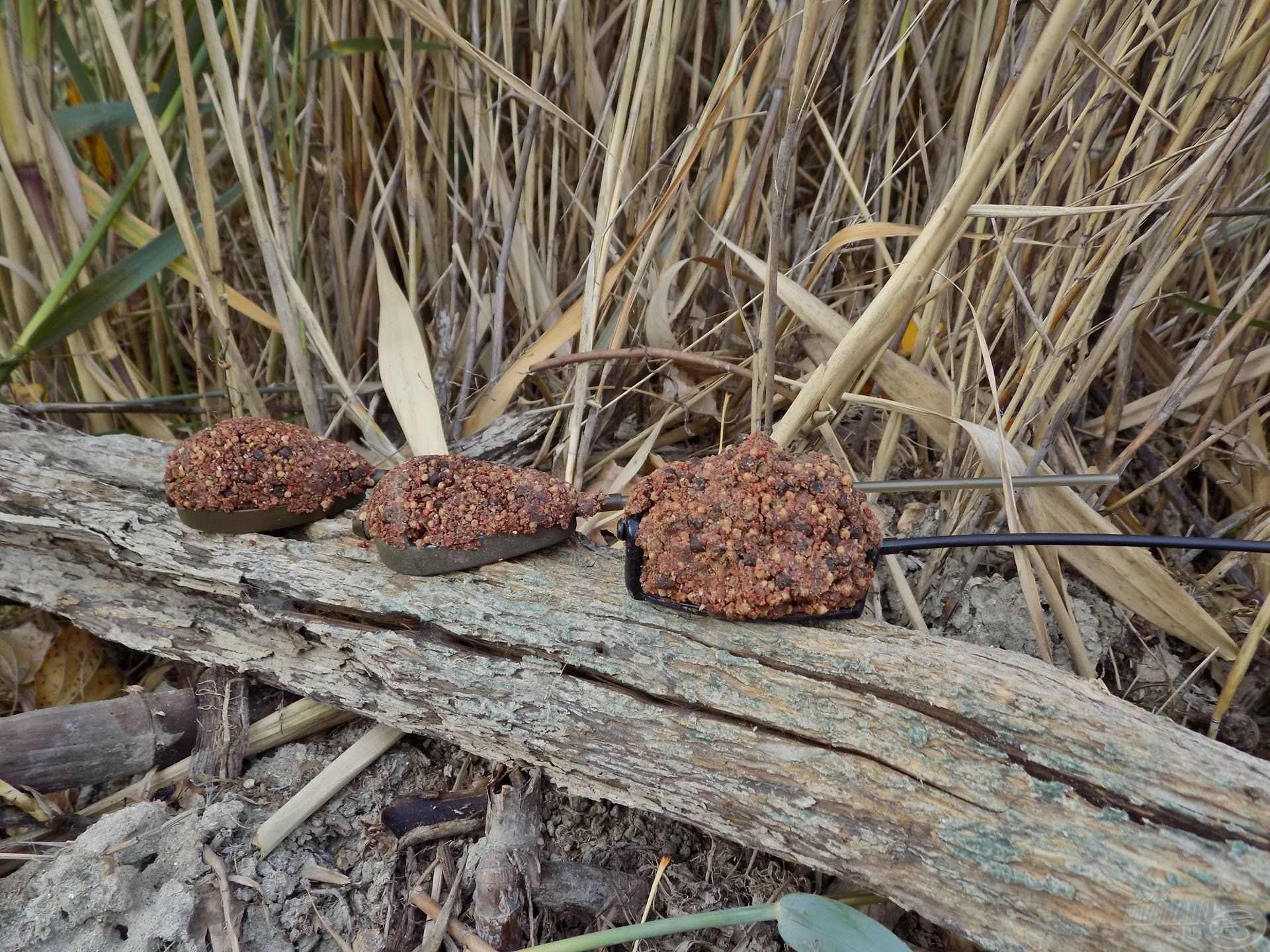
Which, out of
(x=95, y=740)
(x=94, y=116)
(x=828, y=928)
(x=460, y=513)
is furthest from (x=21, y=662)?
(x=828, y=928)

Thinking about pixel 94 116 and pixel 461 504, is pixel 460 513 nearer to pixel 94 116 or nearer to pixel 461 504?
pixel 461 504

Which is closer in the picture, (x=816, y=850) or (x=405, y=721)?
(x=816, y=850)

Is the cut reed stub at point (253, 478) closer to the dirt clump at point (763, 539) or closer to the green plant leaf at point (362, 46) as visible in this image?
the dirt clump at point (763, 539)

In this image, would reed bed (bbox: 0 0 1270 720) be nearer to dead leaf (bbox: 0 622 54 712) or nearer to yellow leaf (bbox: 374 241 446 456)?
yellow leaf (bbox: 374 241 446 456)

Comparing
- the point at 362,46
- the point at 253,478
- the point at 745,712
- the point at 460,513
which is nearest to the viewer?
the point at 745,712

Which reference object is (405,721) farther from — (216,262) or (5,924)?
(216,262)

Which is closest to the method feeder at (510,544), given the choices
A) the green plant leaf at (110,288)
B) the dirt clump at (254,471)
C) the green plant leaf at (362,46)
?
the dirt clump at (254,471)

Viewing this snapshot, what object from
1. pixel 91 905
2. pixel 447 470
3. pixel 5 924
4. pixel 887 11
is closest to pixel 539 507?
pixel 447 470
